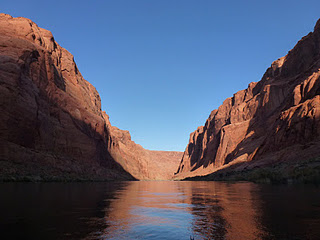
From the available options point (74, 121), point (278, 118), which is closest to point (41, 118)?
point (74, 121)

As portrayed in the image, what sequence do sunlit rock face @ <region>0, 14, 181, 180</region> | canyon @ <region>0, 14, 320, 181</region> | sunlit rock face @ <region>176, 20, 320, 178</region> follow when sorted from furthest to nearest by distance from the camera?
Result: sunlit rock face @ <region>176, 20, 320, 178</region>, canyon @ <region>0, 14, 320, 181</region>, sunlit rock face @ <region>0, 14, 181, 180</region>

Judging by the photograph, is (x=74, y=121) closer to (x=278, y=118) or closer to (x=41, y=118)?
(x=41, y=118)

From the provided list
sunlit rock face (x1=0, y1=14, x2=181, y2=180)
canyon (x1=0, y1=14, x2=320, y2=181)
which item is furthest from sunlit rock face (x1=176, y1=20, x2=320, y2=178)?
sunlit rock face (x1=0, y1=14, x2=181, y2=180)

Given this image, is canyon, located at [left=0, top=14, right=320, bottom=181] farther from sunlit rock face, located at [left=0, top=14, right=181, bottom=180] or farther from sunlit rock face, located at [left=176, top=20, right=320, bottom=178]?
sunlit rock face, located at [left=176, top=20, right=320, bottom=178]

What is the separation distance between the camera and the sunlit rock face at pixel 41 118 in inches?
1682

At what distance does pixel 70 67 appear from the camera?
82.8 m

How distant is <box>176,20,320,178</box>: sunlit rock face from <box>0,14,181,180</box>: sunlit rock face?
39.5 metres

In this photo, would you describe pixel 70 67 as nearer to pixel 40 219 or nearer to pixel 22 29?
pixel 22 29

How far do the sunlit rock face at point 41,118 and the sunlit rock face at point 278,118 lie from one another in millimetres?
39500

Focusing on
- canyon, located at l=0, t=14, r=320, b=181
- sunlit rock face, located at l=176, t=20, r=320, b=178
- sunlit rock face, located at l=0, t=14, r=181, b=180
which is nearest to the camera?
sunlit rock face, located at l=0, t=14, r=181, b=180

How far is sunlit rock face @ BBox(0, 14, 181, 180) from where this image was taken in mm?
42719

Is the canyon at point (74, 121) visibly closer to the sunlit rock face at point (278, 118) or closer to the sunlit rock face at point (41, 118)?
the sunlit rock face at point (41, 118)

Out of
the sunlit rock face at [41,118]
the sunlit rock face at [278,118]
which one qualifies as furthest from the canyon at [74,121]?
the sunlit rock face at [278,118]

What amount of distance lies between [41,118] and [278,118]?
55.5 meters
